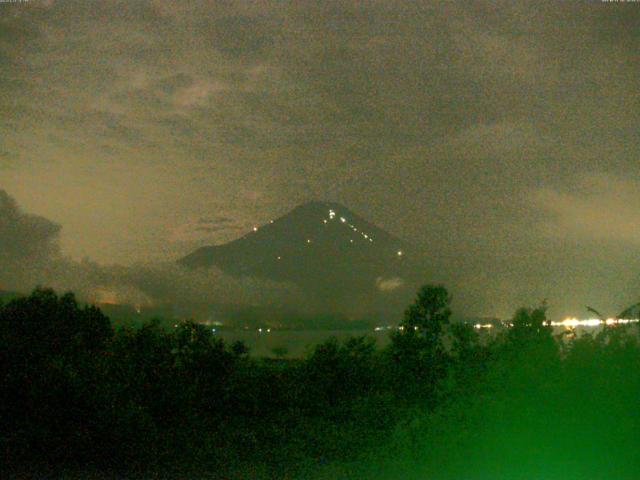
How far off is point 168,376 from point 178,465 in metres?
2.91

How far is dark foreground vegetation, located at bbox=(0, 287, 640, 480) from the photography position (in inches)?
388

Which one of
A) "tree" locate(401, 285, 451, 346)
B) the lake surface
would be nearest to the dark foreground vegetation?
"tree" locate(401, 285, 451, 346)

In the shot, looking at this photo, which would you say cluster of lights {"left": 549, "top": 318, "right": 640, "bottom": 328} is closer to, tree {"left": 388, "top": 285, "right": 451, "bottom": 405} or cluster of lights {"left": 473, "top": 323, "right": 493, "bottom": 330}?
cluster of lights {"left": 473, "top": 323, "right": 493, "bottom": 330}

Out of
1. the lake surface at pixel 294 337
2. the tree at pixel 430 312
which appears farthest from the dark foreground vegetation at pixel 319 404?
the lake surface at pixel 294 337

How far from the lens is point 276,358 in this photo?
66.5 feet

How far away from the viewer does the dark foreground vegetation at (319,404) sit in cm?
986

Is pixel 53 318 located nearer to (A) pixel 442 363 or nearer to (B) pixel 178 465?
(B) pixel 178 465

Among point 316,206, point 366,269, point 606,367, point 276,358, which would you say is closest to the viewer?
point 606,367

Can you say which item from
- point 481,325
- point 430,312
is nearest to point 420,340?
point 430,312

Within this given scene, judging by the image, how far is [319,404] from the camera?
15.5 m

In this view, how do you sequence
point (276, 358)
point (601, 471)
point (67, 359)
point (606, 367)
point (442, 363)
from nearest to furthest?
point (601, 471) < point (606, 367) < point (67, 359) < point (442, 363) < point (276, 358)

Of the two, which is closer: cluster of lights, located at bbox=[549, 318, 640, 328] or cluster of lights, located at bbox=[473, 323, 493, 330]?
cluster of lights, located at bbox=[549, 318, 640, 328]

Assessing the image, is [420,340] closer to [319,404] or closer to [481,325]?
[481,325]

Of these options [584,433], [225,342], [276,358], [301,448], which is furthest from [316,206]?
[584,433]
